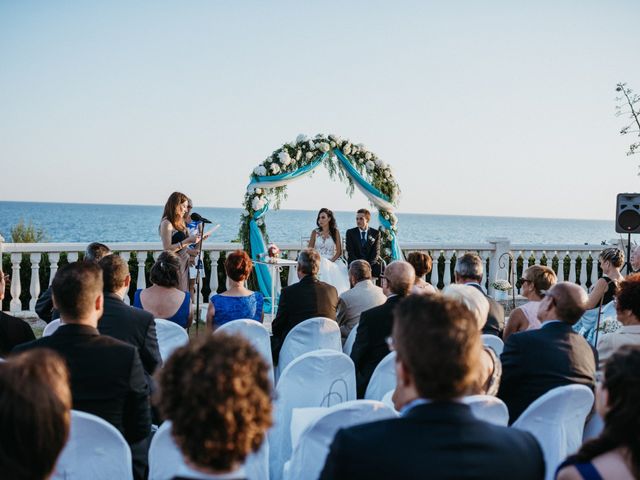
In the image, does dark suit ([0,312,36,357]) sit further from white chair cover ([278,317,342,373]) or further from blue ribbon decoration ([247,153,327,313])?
blue ribbon decoration ([247,153,327,313])

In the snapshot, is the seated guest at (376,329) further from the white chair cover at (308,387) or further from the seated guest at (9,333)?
the seated guest at (9,333)

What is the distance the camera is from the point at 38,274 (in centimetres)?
818

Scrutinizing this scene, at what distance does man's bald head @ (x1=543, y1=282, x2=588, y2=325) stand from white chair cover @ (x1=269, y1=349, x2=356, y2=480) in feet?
3.72

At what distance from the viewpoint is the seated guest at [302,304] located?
4.73 meters

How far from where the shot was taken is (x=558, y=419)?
2.75m

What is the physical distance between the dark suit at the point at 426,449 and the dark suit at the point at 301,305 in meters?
3.16

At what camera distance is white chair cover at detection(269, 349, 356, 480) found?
10.4 feet

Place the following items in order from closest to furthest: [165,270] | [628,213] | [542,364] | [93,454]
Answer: [93,454] → [542,364] → [165,270] → [628,213]

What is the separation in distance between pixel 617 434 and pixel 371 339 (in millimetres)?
2354

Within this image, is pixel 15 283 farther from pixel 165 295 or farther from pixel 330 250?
pixel 165 295

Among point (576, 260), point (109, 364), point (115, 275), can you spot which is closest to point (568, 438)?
point (109, 364)

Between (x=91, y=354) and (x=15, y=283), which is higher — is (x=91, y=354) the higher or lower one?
the higher one

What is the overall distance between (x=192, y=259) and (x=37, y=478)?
20.9 ft

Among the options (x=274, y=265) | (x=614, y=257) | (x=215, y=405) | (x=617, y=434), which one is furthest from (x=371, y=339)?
(x=274, y=265)
